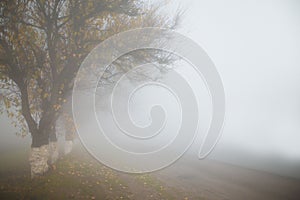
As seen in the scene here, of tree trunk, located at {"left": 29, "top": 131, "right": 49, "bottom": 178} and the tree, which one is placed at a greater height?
the tree

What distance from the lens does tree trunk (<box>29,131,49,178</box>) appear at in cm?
1362

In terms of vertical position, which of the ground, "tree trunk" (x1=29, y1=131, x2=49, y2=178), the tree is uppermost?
the tree

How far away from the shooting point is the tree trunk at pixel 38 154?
44.7 feet

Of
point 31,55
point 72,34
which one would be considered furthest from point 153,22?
point 31,55

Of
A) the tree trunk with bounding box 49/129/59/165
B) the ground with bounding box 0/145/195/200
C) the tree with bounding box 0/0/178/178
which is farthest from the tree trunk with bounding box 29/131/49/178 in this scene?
the tree trunk with bounding box 49/129/59/165

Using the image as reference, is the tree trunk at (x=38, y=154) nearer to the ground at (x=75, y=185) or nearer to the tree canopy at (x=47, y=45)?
the tree canopy at (x=47, y=45)

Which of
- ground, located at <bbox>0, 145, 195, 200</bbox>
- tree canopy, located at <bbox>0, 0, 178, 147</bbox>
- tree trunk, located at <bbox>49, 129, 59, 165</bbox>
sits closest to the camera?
ground, located at <bbox>0, 145, 195, 200</bbox>

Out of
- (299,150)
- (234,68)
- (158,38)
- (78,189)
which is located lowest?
(299,150)

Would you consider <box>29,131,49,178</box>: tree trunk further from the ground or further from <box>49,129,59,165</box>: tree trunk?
<box>49,129,59,165</box>: tree trunk

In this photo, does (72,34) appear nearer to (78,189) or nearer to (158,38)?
(158,38)

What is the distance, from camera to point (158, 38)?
16.4 m

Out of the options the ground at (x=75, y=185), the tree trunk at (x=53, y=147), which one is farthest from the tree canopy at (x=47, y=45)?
the tree trunk at (x=53, y=147)

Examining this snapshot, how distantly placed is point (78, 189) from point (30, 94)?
28.6 ft

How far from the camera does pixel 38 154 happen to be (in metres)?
13.8
